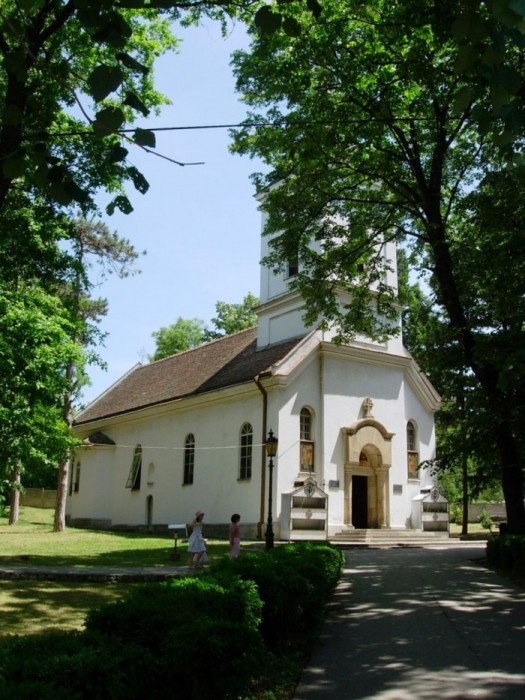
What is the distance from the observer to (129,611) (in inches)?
206

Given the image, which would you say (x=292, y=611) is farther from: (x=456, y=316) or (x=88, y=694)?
(x=456, y=316)

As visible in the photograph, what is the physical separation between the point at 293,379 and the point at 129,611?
21375mm

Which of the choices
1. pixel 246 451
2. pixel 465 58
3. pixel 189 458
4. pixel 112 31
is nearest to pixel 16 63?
pixel 112 31

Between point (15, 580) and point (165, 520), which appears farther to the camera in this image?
A: point (165, 520)

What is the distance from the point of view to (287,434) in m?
26.1

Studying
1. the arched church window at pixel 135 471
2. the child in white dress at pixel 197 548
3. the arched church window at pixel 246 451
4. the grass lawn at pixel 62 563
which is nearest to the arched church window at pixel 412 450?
the grass lawn at pixel 62 563

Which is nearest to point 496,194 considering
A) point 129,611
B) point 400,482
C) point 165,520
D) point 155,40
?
point 155,40

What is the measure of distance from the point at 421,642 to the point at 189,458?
23.8 meters

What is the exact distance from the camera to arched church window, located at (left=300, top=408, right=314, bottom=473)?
26.5 m

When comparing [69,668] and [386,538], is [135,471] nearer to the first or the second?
[386,538]

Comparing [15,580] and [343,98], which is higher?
[343,98]

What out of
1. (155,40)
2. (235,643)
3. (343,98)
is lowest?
(235,643)

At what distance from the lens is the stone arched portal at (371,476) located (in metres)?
27.9

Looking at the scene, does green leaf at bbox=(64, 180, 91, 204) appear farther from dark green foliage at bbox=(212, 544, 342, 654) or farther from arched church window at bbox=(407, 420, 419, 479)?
arched church window at bbox=(407, 420, 419, 479)
